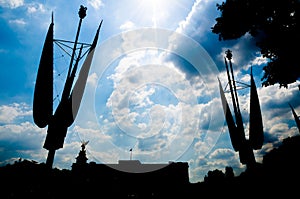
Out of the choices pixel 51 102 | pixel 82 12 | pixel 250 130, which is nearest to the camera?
pixel 51 102

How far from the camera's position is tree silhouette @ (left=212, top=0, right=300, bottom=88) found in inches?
380

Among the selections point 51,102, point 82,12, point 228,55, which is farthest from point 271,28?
point 51,102

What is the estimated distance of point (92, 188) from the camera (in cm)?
1333

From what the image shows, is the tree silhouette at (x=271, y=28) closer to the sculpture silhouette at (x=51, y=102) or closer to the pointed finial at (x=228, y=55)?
the pointed finial at (x=228, y=55)

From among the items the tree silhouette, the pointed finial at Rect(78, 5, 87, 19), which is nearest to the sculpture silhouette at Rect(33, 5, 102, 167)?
the pointed finial at Rect(78, 5, 87, 19)

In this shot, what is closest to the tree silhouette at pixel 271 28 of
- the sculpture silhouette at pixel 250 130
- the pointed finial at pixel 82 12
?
the sculpture silhouette at pixel 250 130

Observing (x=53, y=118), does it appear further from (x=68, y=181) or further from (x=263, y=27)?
(x=263, y=27)

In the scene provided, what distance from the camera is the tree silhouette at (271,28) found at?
966cm

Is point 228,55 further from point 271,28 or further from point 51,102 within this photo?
point 51,102

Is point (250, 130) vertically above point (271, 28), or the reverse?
point (271, 28)

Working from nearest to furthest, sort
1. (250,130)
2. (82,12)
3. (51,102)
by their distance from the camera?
(51,102), (82,12), (250,130)

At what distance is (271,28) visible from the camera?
10422 mm

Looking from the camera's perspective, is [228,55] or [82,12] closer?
[82,12]

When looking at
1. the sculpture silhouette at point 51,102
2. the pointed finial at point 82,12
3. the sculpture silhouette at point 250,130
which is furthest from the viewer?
the sculpture silhouette at point 250,130
